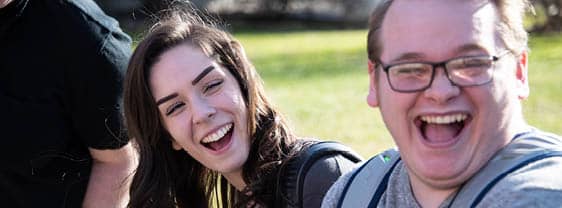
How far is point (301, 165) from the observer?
9.64 ft

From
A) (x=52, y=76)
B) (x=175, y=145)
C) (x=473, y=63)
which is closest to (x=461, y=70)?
(x=473, y=63)

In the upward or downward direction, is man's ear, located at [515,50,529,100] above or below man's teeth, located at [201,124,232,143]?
above

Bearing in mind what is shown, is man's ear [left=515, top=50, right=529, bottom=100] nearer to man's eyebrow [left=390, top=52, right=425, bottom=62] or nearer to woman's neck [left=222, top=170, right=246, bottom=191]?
man's eyebrow [left=390, top=52, right=425, bottom=62]

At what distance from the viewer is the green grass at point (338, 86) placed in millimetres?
8555

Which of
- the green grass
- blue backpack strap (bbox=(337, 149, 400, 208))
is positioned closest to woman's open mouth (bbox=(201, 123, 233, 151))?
blue backpack strap (bbox=(337, 149, 400, 208))

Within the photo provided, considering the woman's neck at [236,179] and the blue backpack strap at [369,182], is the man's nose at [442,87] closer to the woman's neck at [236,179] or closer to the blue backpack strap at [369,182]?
the blue backpack strap at [369,182]

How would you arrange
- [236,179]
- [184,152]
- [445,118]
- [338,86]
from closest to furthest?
1. [445,118]
2. [236,179]
3. [184,152]
4. [338,86]

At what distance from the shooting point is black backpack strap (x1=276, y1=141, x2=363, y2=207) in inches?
115

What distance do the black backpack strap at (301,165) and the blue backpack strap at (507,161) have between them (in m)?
0.87

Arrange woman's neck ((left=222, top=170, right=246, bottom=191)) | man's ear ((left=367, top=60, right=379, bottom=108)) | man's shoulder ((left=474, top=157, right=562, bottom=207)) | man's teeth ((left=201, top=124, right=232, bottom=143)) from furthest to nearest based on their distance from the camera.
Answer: woman's neck ((left=222, top=170, right=246, bottom=191)) → man's teeth ((left=201, top=124, right=232, bottom=143)) → man's ear ((left=367, top=60, right=379, bottom=108)) → man's shoulder ((left=474, top=157, right=562, bottom=207))

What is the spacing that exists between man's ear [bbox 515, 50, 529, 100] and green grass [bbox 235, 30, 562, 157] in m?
2.93

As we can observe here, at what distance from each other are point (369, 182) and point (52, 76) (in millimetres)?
1337

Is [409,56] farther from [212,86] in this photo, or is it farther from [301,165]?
[212,86]

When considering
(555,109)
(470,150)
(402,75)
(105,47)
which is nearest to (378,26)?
(402,75)
